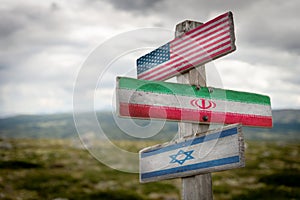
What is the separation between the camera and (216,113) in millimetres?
4277

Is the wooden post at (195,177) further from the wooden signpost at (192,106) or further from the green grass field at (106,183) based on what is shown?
the green grass field at (106,183)

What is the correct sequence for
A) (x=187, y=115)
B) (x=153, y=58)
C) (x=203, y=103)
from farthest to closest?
(x=153, y=58) < (x=203, y=103) < (x=187, y=115)

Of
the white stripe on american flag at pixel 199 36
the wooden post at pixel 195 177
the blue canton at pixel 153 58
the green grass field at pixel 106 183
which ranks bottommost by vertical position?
the green grass field at pixel 106 183

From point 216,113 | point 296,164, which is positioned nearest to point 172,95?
point 216,113

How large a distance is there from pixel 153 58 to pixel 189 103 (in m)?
0.87

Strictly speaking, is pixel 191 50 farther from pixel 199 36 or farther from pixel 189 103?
pixel 189 103

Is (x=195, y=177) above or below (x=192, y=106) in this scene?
below

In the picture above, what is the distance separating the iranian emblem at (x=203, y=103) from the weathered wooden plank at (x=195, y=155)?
1.02ft

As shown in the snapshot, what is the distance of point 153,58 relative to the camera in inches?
185

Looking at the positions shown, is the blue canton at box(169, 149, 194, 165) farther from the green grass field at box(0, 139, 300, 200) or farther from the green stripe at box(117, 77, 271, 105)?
the green grass field at box(0, 139, 300, 200)

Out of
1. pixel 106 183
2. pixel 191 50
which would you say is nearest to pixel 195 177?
pixel 191 50

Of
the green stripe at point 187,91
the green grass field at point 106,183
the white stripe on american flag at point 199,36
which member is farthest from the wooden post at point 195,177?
the green grass field at point 106,183

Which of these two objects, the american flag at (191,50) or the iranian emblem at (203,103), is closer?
the american flag at (191,50)

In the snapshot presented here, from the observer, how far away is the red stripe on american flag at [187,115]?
3.74 m
